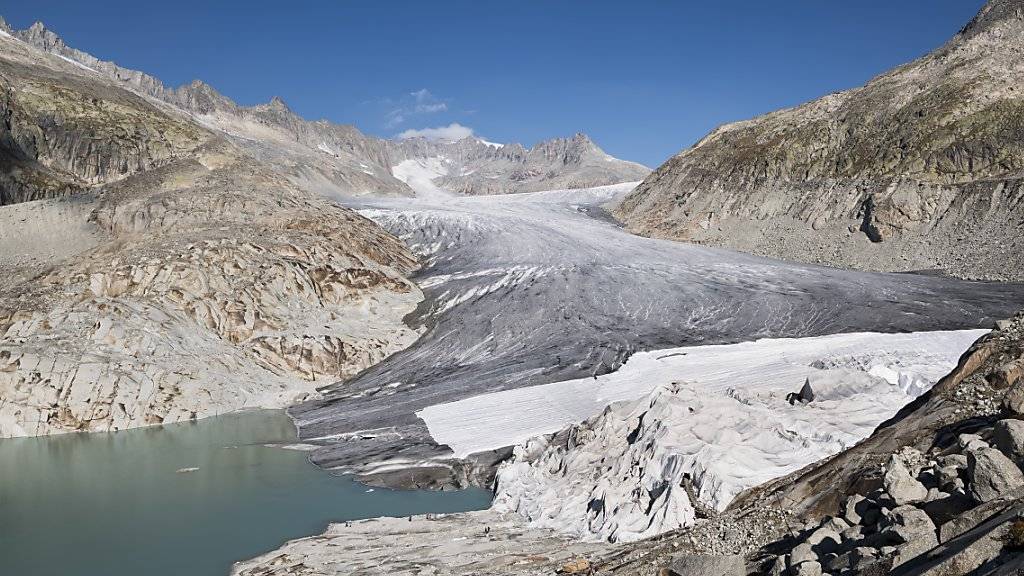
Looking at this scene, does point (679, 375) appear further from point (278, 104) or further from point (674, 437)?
point (278, 104)

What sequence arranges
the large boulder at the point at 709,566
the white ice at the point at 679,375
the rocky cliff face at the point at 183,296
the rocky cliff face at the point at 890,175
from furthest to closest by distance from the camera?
the rocky cliff face at the point at 890,175 → the rocky cliff face at the point at 183,296 → the white ice at the point at 679,375 → the large boulder at the point at 709,566

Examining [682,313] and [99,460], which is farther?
[682,313]

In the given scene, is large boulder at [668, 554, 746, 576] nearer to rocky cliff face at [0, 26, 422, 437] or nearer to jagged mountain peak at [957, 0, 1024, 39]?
rocky cliff face at [0, 26, 422, 437]

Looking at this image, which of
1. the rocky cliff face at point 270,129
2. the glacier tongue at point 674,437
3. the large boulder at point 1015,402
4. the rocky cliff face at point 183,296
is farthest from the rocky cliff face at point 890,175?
the rocky cliff face at point 270,129

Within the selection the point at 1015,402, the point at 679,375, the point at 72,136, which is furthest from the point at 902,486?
the point at 72,136

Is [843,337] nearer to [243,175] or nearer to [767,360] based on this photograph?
[767,360]

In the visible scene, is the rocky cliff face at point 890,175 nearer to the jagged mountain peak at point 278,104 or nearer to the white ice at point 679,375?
the white ice at point 679,375

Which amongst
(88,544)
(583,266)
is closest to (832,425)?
(88,544)
